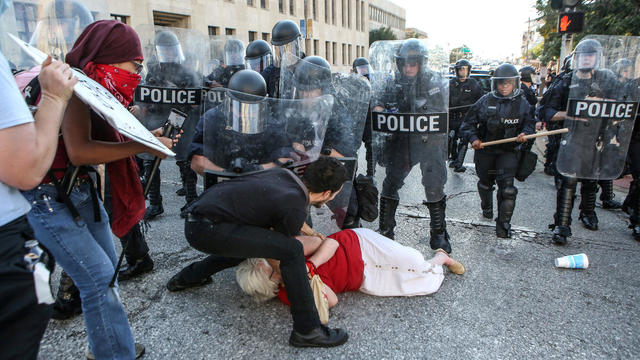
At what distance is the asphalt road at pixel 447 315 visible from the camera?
7.98 feet

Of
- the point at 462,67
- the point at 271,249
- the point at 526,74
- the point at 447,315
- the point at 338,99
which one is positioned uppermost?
the point at 462,67

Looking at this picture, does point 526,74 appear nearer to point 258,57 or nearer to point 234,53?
point 258,57

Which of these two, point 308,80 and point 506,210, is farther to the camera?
point 506,210

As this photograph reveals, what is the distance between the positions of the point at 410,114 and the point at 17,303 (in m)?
3.08

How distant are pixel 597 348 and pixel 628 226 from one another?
2616 mm

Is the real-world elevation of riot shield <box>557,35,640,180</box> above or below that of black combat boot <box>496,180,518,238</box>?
above

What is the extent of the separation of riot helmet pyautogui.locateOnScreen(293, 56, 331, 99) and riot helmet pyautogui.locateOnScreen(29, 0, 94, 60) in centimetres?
289

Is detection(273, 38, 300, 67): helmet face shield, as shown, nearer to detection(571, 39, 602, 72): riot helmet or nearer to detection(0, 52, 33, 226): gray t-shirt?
detection(571, 39, 602, 72): riot helmet

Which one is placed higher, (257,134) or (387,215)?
(257,134)

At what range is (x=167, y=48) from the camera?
4.62m

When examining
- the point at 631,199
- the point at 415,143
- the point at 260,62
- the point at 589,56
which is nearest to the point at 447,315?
the point at 415,143

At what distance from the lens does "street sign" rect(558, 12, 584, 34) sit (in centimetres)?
730

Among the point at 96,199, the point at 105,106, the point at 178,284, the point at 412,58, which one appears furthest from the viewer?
the point at 412,58

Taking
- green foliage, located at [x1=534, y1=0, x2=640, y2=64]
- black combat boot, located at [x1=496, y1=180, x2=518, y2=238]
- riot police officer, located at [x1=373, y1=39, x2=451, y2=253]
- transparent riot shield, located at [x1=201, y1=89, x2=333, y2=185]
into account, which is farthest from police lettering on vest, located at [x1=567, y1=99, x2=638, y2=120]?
green foliage, located at [x1=534, y1=0, x2=640, y2=64]
